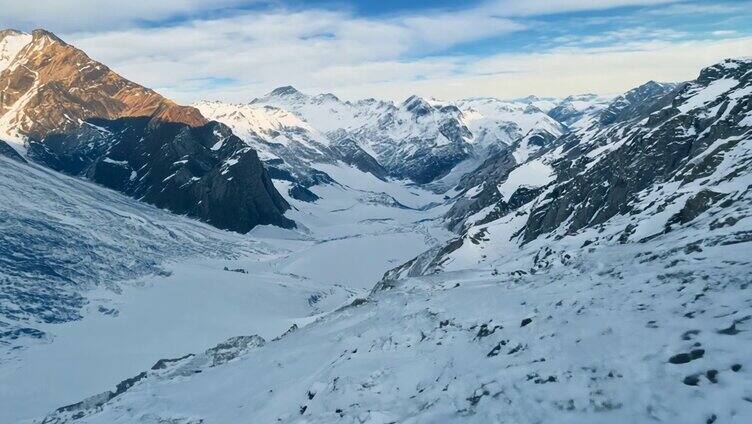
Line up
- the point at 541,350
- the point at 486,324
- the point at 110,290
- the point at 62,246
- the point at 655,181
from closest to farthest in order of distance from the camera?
the point at 541,350 → the point at 486,324 → the point at 655,181 → the point at 110,290 → the point at 62,246

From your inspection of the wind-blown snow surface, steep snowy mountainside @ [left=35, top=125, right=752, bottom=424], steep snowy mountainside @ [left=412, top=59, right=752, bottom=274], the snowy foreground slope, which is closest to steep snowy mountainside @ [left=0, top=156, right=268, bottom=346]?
the wind-blown snow surface

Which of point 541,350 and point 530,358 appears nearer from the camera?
point 530,358

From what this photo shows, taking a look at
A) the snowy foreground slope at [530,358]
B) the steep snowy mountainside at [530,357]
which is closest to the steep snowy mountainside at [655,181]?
the steep snowy mountainside at [530,357]

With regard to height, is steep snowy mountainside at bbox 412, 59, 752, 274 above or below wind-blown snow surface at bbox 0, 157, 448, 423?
above

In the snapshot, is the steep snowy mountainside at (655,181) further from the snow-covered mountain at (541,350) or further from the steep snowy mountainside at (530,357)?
the steep snowy mountainside at (530,357)

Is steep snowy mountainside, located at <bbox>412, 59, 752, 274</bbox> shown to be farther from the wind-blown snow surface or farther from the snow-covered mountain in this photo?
the wind-blown snow surface

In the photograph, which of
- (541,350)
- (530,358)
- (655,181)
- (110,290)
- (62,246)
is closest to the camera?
(530,358)

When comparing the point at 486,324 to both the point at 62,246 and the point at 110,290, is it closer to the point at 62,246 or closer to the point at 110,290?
the point at 110,290

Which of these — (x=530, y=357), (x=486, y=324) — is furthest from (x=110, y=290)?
(x=530, y=357)

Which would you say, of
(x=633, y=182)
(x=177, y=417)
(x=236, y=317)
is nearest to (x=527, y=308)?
(x=177, y=417)
